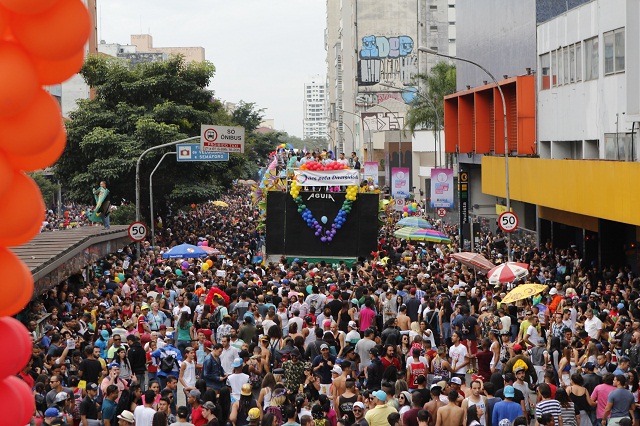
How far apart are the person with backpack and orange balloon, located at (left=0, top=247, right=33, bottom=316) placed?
11960mm

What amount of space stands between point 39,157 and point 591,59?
31.5m

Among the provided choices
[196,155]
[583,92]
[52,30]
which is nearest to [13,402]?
[52,30]

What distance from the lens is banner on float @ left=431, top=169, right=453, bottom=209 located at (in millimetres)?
44375

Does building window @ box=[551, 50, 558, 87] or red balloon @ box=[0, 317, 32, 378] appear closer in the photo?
red balloon @ box=[0, 317, 32, 378]

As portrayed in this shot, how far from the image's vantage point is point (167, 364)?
16062mm

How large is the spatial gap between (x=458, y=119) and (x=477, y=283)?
30.1m

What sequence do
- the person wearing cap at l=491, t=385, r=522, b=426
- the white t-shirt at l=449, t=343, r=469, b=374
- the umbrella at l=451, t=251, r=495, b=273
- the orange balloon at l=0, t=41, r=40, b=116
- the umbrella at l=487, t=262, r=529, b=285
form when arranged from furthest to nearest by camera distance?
the umbrella at l=451, t=251, r=495, b=273 < the umbrella at l=487, t=262, r=529, b=285 < the white t-shirt at l=449, t=343, r=469, b=374 < the person wearing cap at l=491, t=385, r=522, b=426 < the orange balloon at l=0, t=41, r=40, b=116

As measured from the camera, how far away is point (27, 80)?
12.6 ft

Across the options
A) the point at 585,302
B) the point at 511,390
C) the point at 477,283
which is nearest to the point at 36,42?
the point at 511,390

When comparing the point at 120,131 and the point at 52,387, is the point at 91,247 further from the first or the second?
the point at 120,131

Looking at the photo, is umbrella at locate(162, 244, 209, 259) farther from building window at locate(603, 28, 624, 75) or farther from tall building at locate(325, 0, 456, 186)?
tall building at locate(325, 0, 456, 186)

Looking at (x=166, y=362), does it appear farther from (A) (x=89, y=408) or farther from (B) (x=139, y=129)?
(B) (x=139, y=129)

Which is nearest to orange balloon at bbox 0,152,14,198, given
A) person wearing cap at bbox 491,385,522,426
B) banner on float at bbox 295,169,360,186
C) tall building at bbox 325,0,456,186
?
person wearing cap at bbox 491,385,522,426

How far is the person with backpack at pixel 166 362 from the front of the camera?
16062mm
